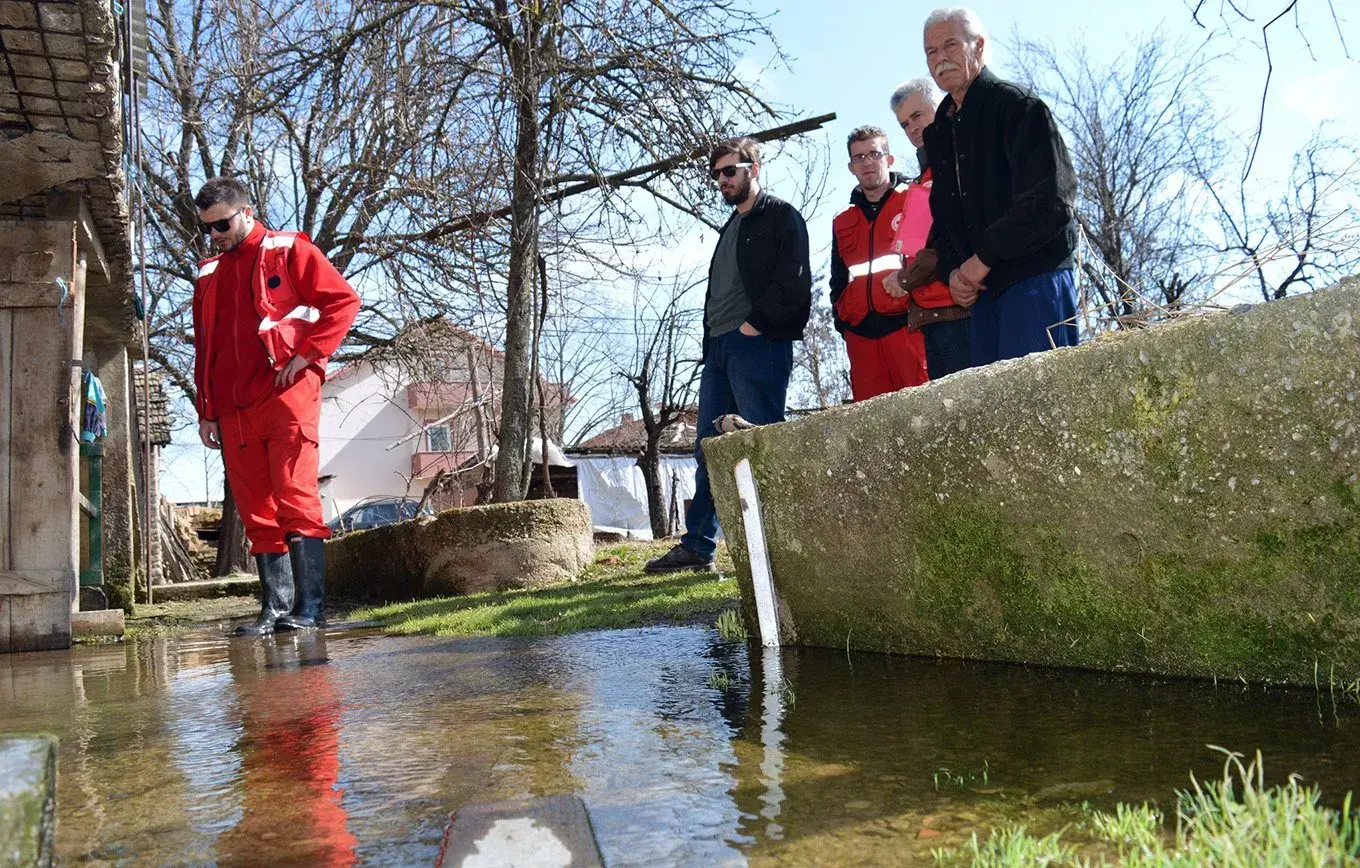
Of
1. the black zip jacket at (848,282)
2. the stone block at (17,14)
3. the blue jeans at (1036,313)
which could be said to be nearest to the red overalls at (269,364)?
the stone block at (17,14)

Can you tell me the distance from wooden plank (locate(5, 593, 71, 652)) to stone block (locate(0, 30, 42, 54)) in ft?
7.54

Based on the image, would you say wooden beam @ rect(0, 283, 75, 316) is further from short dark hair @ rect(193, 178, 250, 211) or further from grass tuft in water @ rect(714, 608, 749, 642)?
grass tuft in water @ rect(714, 608, 749, 642)

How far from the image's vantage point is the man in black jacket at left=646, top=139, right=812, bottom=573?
499 cm

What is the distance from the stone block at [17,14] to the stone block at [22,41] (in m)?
0.04

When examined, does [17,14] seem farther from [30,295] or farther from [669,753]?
[669,753]

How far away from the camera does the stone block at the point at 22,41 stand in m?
3.62

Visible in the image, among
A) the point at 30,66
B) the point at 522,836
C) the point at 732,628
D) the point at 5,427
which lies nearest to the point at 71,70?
the point at 30,66

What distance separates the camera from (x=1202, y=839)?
3.64 ft

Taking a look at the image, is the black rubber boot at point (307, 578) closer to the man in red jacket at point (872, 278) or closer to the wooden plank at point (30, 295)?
the wooden plank at point (30, 295)

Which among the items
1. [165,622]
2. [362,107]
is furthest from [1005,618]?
[362,107]

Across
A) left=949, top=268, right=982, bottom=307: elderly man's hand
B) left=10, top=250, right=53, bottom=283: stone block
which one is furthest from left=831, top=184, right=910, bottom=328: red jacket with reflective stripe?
left=10, top=250, right=53, bottom=283: stone block

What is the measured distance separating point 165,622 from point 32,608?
1.67 m

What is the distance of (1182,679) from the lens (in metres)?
2.12

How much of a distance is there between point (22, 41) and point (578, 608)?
286cm
